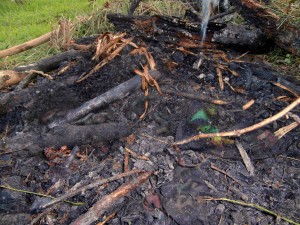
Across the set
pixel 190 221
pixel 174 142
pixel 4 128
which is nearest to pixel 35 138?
pixel 4 128

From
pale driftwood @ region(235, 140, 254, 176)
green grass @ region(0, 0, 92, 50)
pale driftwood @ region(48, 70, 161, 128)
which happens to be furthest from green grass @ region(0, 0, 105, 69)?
pale driftwood @ region(235, 140, 254, 176)

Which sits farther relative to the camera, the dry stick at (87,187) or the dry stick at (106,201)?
the dry stick at (87,187)

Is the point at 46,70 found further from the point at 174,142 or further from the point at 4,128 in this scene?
the point at 174,142

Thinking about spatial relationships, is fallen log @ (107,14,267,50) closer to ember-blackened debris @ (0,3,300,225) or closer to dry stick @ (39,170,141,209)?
ember-blackened debris @ (0,3,300,225)

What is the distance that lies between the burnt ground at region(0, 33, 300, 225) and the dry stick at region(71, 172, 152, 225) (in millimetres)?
32

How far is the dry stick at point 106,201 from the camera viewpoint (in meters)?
2.19

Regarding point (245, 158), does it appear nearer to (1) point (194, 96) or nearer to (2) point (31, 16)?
(1) point (194, 96)

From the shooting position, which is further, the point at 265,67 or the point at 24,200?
the point at 265,67

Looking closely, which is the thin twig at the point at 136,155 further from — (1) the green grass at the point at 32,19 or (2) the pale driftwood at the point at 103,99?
(1) the green grass at the point at 32,19

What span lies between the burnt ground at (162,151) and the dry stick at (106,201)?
1.3 inches

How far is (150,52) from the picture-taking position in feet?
12.0

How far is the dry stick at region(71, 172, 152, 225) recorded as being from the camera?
2.19 m

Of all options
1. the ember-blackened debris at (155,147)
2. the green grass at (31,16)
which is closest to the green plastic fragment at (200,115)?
the ember-blackened debris at (155,147)

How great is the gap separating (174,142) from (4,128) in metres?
1.62
